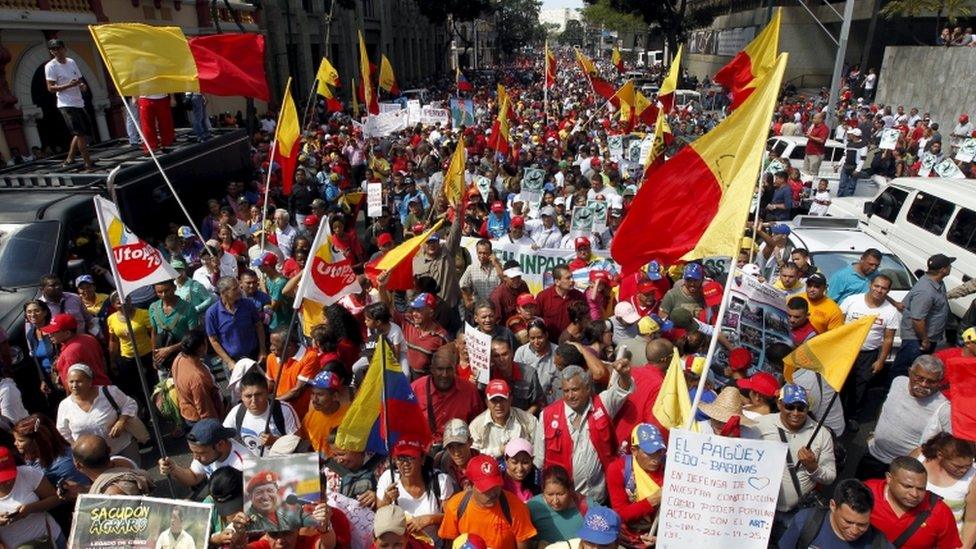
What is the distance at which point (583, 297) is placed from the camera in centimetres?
648

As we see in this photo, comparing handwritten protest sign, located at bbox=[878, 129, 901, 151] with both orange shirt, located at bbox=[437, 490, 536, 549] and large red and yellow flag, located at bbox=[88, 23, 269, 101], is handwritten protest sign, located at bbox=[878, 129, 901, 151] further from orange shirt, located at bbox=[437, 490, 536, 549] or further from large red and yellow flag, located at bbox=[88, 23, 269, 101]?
orange shirt, located at bbox=[437, 490, 536, 549]

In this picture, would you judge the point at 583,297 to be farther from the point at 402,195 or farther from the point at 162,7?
the point at 162,7

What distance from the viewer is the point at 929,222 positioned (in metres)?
8.60

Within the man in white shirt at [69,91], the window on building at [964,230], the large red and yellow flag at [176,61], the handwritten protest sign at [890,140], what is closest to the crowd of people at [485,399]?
the window on building at [964,230]

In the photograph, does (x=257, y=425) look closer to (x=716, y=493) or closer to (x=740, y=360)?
(x=716, y=493)

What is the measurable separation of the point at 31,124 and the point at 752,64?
15229 mm

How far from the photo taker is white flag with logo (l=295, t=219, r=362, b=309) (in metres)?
4.98

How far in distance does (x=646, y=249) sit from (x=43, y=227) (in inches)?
247

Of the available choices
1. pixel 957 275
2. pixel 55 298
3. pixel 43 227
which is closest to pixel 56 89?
pixel 43 227

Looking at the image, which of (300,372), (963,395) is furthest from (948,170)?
(300,372)

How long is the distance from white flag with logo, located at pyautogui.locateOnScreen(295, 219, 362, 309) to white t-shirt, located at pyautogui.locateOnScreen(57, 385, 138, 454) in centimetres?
148

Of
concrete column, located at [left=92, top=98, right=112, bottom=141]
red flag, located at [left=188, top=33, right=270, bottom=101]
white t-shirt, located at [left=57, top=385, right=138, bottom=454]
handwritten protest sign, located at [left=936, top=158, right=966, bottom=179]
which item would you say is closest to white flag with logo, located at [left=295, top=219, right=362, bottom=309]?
white t-shirt, located at [left=57, top=385, right=138, bottom=454]

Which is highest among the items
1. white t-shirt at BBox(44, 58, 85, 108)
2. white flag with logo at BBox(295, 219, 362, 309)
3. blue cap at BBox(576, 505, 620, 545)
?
white t-shirt at BBox(44, 58, 85, 108)

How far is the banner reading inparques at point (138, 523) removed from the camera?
308 cm
